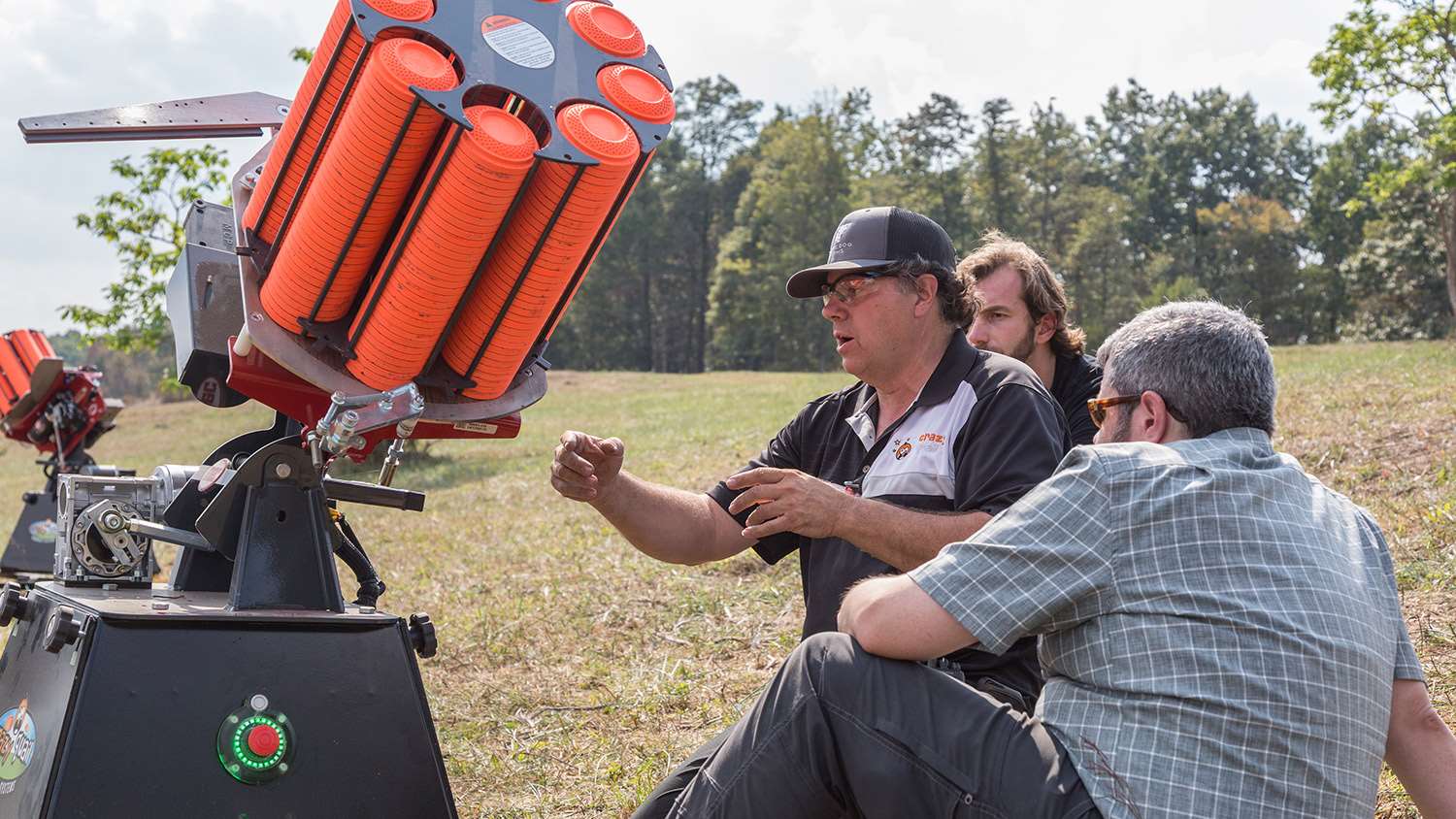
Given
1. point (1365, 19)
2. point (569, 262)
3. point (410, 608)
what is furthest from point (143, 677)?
point (1365, 19)

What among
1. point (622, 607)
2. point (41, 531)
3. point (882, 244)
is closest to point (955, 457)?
point (882, 244)

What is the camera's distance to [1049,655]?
2322 mm

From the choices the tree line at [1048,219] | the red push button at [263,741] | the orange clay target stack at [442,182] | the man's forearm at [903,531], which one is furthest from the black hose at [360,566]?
the tree line at [1048,219]

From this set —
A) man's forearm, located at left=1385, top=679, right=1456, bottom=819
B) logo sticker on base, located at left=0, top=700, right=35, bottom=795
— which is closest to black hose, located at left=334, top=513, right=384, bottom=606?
logo sticker on base, located at left=0, top=700, right=35, bottom=795

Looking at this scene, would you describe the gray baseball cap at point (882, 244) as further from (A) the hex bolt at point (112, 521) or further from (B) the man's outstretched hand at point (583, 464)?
(A) the hex bolt at point (112, 521)

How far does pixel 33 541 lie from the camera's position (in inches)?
332

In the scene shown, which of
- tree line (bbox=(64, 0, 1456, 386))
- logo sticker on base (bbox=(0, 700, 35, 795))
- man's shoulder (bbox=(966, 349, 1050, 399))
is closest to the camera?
logo sticker on base (bbox=(0, 700, 35, 795))

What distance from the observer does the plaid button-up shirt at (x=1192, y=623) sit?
2.10 metres

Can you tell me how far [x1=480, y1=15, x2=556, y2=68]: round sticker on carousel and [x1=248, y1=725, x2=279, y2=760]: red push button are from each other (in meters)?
1.54

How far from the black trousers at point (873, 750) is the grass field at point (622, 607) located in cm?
174

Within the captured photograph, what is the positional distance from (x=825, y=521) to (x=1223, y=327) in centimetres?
100

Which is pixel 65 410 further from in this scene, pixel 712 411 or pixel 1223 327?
pixel 712 411

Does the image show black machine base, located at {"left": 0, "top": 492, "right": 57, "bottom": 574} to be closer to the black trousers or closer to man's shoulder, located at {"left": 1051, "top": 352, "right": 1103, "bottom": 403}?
man's shoulder, located at {"left": 1051, "top": 352, "right": 1103, "bottom": 403}

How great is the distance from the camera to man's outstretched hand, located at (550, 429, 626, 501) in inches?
137
